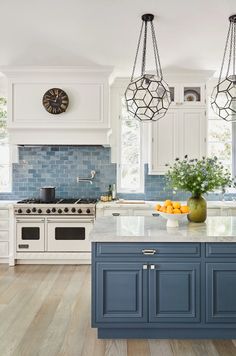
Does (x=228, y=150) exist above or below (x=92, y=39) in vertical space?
below

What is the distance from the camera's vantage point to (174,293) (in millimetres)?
2658

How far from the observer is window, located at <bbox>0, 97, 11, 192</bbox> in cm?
549

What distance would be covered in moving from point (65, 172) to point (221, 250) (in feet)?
11.0

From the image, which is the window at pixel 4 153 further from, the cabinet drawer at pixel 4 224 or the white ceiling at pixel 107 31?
the white ceiling at pixel 107 31

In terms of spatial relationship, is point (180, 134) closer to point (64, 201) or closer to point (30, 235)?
point (64, 201)

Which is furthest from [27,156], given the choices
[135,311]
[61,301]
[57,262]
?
[135,311]

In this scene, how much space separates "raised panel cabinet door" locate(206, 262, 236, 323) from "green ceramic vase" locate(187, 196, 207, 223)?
1.80 ft

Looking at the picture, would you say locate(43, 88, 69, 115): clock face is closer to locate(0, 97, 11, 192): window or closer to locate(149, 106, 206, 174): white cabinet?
locate(0, 97, 11, 192): window

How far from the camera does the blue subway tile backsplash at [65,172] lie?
542 cm

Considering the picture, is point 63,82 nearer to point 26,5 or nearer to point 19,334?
point 26,5

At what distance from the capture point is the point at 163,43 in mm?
3943

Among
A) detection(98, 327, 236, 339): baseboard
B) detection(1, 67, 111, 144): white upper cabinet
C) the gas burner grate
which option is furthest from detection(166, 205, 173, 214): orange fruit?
detection(1, 67, 111, 144): white upper cabinet

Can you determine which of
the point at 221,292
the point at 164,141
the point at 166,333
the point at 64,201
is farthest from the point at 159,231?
the point at 64,201

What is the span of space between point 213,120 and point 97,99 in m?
2.01
